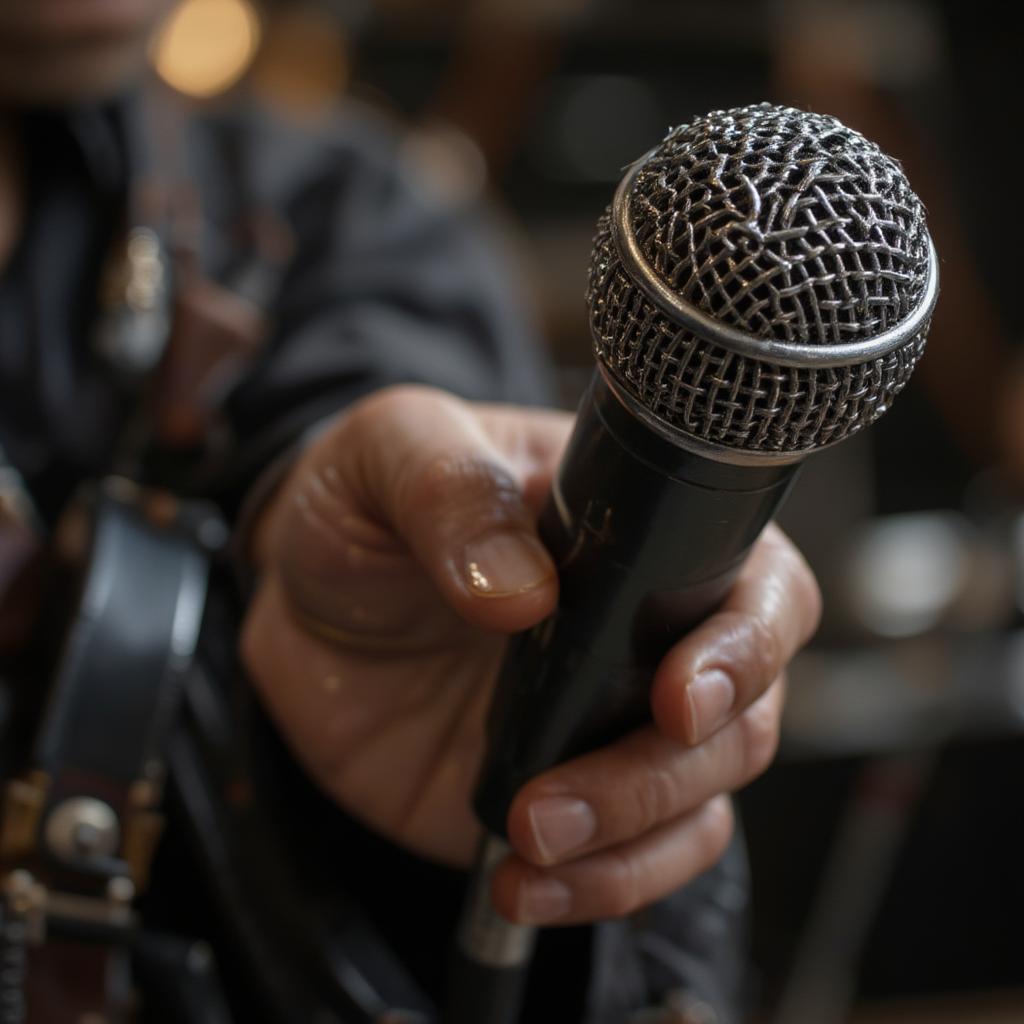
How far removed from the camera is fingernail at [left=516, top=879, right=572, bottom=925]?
1.20 ft

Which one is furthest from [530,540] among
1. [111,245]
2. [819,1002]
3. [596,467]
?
[819,1002]

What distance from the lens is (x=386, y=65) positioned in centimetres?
177

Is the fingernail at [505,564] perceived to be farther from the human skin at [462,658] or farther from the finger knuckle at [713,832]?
the finger knuckle at [713,832]

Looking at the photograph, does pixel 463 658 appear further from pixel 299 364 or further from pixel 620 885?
pixel 299 364

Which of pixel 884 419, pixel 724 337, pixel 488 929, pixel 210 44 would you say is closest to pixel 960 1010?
pixel 884 419

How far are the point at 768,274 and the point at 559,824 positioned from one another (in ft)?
0.59

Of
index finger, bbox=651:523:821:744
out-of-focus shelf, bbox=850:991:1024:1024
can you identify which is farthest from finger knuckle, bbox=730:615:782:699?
out-of-focus shelf, bbox=850:991:1024:1024

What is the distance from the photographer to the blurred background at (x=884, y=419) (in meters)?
1.15

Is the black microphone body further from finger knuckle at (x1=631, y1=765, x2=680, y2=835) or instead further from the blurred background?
the blurred background

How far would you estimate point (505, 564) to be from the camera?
0.33 metres

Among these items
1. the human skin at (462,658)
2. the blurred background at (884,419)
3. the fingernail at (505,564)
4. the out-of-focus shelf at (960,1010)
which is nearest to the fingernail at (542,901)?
the human skin at (462,658)

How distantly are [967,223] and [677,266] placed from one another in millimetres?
1817

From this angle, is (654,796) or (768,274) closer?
(768,274)

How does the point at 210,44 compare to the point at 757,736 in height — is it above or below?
below
